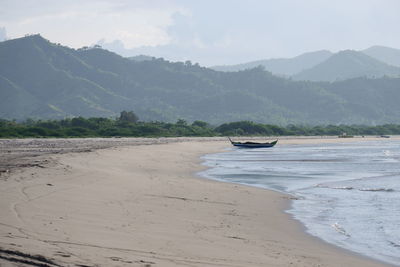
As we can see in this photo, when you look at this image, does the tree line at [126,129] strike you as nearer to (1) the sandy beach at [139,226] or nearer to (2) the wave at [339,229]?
(1) the sandy beach at [139,226]

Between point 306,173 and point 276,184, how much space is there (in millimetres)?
6265

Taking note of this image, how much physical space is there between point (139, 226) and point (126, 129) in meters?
67.7

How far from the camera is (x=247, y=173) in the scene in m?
30.3

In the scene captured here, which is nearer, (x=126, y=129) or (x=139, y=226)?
(x=139, y=226)

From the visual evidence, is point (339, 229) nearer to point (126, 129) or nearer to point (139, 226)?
point (139, 226)

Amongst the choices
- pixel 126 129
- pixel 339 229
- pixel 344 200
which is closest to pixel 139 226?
pixel 339 229

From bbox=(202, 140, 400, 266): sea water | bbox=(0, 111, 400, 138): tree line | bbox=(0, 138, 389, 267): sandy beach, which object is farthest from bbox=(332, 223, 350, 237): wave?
bbox=(0, 111, 400, 138): tree line

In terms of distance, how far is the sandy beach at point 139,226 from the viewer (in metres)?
8.90

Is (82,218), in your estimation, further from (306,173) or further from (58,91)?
(58,91)

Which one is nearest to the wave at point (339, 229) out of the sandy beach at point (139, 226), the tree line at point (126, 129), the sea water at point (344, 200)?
the sea water at point (344, 200)

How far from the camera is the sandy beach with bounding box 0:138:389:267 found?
29.2ft

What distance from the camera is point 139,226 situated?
11.8 meters

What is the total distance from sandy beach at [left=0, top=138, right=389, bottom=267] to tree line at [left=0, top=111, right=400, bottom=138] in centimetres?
4472

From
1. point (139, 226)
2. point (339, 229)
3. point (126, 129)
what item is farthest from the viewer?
point (126, 129)
